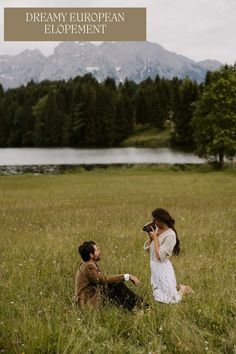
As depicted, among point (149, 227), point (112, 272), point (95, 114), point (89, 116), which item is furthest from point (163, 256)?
point (89, 116)

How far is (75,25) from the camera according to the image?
19609 mm

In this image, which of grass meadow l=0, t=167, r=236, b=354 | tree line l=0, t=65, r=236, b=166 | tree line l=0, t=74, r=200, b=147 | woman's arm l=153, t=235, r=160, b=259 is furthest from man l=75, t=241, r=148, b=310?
tree line l=0, t=74, r=200, b=147

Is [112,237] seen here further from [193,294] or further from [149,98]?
[149,98]

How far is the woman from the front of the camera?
25.4 ft

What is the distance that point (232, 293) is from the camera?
762 cm

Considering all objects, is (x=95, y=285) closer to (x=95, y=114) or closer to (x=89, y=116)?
(x=95, y=114)

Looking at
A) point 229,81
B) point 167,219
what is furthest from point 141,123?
point 167,219

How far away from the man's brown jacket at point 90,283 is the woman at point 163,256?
2.15 ft

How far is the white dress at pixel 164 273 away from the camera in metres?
7.73

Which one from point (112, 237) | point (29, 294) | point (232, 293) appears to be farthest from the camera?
point (112, 237)

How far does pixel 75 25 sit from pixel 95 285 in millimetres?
14485

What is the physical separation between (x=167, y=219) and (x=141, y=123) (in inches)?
5318

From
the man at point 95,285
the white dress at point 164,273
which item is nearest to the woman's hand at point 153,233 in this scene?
the white dress at point 164,273

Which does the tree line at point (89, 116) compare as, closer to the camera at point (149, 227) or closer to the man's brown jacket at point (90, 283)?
the camera at point (149, 227)
